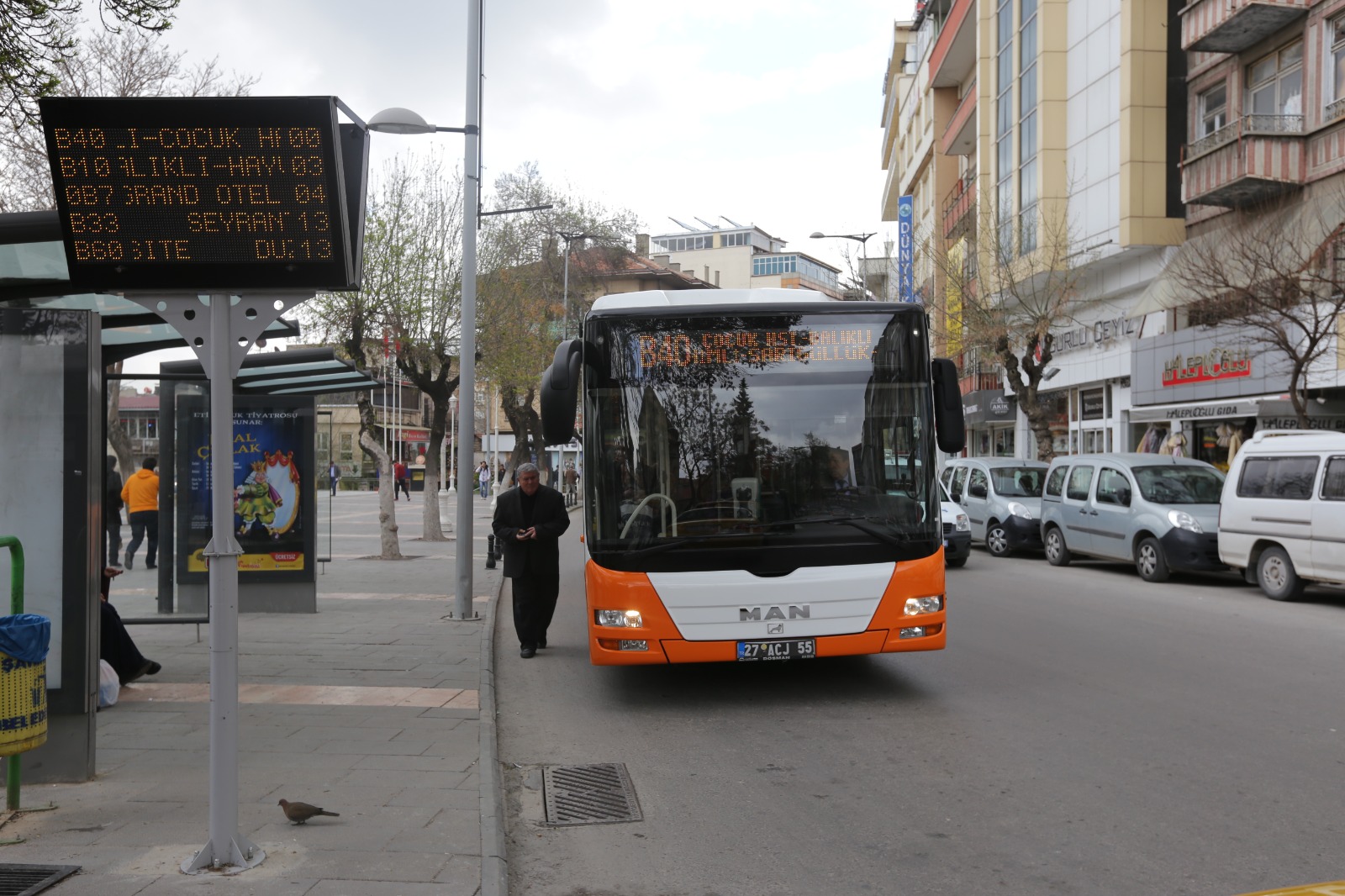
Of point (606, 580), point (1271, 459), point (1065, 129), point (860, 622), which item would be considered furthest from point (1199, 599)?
point (1065, 129)

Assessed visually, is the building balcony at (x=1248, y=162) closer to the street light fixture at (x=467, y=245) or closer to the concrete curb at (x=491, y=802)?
the street light fixture at (x=467, y=245)

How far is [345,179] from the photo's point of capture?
5.14 metres

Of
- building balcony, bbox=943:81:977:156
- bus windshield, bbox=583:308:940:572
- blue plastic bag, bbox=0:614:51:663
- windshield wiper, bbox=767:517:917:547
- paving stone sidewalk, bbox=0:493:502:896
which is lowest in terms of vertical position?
paving stone sidewalk, bbox=0:493:502:896

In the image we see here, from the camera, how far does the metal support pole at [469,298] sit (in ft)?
44.5

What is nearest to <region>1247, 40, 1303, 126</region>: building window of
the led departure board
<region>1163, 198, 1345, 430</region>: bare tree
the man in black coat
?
<region>1163, 198, 1345, 430</region>: bare tree

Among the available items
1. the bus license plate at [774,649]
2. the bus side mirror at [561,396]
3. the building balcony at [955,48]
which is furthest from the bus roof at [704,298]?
the building balcony at [955,48]

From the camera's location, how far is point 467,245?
563 inches

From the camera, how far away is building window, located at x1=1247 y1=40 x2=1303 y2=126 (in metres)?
24.2

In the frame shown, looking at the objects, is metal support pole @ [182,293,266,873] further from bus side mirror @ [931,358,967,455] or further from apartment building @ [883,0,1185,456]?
apartment building @ [883,0,1185,456]

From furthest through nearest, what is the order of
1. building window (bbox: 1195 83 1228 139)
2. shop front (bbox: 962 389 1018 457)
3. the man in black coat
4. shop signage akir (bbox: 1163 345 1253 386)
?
shop front (bbox: 962 389 1018 457) < building window (bbox: 1195 83 1228 139) < shop signage akir (bbox: 1163 345 1253 386) < the man in black coat

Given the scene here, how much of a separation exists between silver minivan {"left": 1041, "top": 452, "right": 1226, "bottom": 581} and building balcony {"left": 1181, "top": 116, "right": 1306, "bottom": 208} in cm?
864

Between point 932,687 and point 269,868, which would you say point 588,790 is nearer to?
point 269,868

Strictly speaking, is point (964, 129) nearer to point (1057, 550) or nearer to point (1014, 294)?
point (1014, 294)

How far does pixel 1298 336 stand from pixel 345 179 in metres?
21.6
